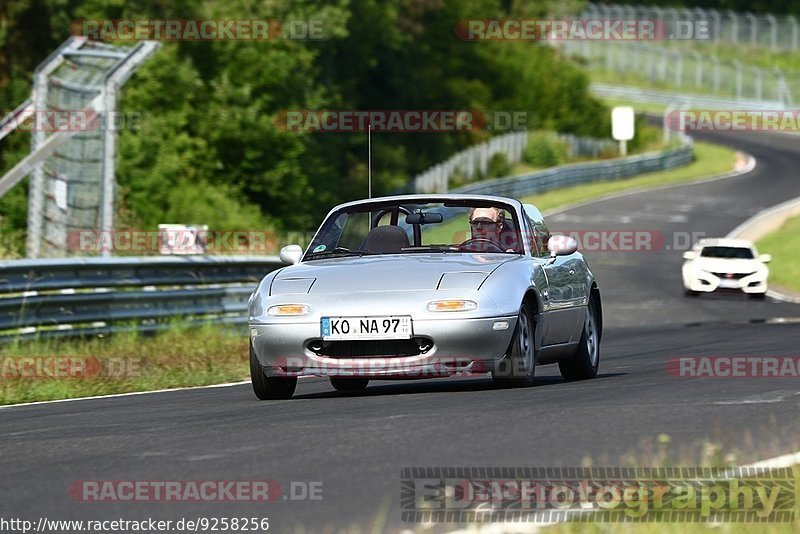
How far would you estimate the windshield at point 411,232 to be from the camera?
11.6m

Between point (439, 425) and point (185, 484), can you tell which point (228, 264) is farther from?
point (185, 484)

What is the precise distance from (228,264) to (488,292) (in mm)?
9175

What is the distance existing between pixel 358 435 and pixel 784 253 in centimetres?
3288

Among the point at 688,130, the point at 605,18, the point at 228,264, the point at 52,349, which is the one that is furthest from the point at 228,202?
the point at 605,18

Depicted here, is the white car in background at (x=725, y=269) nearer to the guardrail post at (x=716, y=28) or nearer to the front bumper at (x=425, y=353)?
the front bumper at (x=425, y=353)

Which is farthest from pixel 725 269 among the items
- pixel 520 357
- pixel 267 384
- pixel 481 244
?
pixel 267 384

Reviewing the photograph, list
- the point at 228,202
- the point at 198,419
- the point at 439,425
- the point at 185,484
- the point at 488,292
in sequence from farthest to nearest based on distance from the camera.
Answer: the point at 228,202 → the point at 488,292 → the point at 198,419 → the point at 439,425 → the point at 185,484

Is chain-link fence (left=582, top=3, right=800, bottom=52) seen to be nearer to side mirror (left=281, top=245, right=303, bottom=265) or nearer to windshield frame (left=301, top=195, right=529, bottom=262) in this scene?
windshield frame (left=301, top=195, right=529, bottom=262)

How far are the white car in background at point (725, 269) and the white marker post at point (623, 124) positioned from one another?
41853 mm

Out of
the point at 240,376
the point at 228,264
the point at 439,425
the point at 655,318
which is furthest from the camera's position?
the point at 655,318

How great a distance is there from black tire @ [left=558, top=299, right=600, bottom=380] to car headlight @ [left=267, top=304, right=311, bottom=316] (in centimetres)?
278

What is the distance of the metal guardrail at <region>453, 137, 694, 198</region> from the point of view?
5372 centimetres

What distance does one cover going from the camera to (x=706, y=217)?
51.4 m

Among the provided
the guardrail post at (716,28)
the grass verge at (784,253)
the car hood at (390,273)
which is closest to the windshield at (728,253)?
the grass verge at (784,253)
